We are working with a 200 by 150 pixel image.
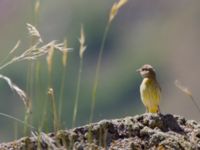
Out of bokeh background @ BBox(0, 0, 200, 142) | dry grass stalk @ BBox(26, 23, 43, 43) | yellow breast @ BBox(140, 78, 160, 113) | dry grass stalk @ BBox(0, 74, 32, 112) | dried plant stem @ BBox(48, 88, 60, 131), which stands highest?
bokeh background @ BBox(0, 0, 200, 142)

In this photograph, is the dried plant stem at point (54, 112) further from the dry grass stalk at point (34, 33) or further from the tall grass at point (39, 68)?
the dry grass stalk at point (34, 33)

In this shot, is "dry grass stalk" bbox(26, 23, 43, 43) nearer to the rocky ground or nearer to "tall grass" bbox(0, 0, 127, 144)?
"tall grass" bbox(0, 0, 127, 144)

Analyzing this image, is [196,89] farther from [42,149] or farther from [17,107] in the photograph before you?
[42,149]

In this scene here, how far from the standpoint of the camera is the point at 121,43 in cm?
13875

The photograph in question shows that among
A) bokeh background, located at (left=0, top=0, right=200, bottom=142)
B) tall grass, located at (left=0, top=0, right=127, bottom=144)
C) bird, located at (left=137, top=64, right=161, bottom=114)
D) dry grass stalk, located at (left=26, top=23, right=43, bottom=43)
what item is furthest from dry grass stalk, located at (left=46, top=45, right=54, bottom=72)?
bokeh background, located at (left=0, top=0, right=200, bottom=142)

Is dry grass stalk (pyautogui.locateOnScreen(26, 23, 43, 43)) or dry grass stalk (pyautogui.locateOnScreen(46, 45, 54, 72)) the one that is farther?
dry grass stalk (pyautogui.locateOnScreen(26, 23, 43, 43))

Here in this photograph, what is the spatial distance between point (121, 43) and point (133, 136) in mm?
132411

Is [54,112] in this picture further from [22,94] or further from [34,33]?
[34,33]

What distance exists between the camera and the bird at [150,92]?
991 cm

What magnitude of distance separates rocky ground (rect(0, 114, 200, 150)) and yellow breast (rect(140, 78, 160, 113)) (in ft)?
9.87

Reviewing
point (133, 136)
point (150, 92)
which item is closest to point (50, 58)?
point (133, 136)

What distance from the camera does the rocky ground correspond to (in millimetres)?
6082

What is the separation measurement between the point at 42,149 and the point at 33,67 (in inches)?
24.9

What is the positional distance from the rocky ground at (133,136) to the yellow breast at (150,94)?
3008mm
